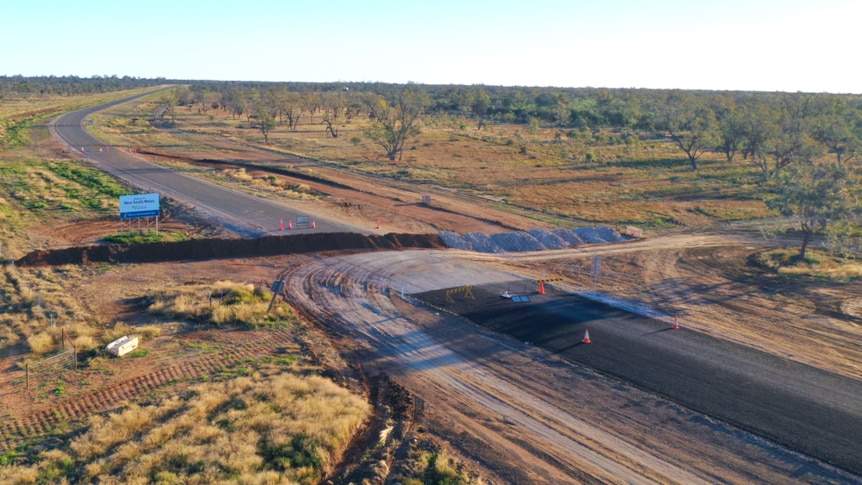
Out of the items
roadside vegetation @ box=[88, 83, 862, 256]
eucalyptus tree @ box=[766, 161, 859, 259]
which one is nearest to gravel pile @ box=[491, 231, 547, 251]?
roadside vegetation @ box=[88, 83, 862, 256]

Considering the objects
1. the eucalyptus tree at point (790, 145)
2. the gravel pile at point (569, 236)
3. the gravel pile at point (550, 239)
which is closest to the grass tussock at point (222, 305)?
the gravel pile at point (550, 239)

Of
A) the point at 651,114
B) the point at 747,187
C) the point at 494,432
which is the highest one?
the point at 651,114

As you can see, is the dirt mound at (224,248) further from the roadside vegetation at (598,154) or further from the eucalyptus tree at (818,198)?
the eucalyptus tree at (818,198)

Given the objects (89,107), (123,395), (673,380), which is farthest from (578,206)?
(89,107)

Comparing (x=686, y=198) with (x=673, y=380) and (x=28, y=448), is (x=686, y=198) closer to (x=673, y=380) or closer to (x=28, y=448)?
(x=673, y=380)

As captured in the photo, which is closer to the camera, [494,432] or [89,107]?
[494,432]

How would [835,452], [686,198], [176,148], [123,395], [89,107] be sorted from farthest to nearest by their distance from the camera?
[89,107], [176,148], [686,198], [123,395], [835,452]

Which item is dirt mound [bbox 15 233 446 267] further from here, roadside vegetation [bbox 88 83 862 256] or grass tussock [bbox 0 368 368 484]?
grass tussock [bbox 0 368 368 484]
